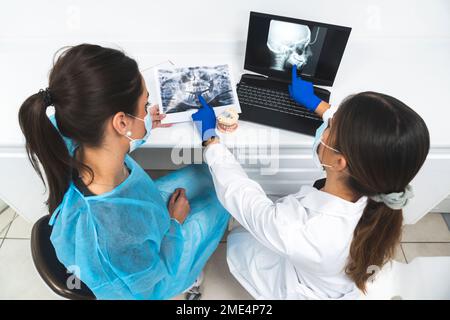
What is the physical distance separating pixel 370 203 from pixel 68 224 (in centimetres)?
86

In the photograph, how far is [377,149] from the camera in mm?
766

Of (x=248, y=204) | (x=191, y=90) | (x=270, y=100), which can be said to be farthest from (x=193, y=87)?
(x=248, y=204)

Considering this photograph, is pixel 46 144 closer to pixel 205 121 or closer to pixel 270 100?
pixel 205 121

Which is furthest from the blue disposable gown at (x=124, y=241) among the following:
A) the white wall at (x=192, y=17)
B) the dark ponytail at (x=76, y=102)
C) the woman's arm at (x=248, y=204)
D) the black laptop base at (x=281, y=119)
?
A: the white wall at (x=192, y=17)

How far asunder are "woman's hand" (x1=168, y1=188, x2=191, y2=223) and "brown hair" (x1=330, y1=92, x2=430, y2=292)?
2.02 ft

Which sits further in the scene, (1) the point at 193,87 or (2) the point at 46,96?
(1) the point at 193,87

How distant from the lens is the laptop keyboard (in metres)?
1.25

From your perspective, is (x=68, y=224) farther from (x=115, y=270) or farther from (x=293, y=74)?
(x=293, y=74)

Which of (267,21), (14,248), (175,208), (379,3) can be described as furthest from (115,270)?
(379,3)

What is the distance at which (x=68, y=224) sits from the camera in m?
0.90

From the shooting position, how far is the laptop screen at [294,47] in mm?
1213

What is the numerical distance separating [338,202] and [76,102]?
733mm

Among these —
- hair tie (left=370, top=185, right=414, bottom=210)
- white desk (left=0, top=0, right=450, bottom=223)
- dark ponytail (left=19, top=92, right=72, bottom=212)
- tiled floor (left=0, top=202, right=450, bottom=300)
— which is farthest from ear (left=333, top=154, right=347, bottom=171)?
tiled floor (left=0, top=202, right=450, bottom=300)

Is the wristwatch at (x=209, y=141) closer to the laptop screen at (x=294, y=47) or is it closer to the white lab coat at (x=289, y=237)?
the white lab coat at (x=289, y=237)
